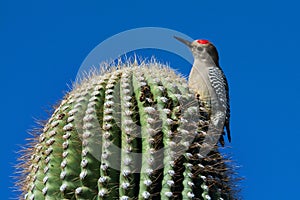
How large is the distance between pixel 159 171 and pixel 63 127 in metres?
0.70

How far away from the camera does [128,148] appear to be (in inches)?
121

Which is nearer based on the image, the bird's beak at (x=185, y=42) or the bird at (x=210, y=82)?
the bird at (x=210, y=82)

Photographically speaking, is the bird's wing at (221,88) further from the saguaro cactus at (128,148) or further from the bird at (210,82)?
the saguaro cactus at (128,148)

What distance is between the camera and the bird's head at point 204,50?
15.1 ft

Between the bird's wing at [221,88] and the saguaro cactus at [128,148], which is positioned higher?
the bird's wing at [221,88]

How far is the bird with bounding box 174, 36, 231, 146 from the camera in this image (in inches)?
149

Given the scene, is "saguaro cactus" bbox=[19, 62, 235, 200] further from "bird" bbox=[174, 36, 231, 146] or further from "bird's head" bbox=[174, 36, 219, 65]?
"bird's head" bbox=[174, 36, 219, 65]

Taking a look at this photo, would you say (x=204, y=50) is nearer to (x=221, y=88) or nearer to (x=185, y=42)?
(x=185, y=42)

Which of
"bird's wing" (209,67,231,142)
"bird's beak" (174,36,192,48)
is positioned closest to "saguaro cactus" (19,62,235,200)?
"bird's wing" (209,67,231,142)

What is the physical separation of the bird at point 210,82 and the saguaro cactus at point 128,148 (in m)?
0.28

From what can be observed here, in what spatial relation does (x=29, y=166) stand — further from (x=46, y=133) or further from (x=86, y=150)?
(x=86, y=150)

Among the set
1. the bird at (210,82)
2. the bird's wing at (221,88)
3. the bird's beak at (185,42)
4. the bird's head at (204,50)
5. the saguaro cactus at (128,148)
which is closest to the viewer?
the saguaro cactus at (128,148)

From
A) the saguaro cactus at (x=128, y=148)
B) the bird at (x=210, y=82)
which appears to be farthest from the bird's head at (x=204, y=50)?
the saguaro cactus at (x=128, y=148)

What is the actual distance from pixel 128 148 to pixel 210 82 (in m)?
1.30
